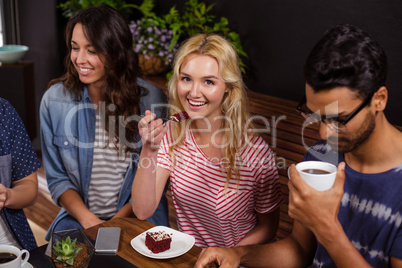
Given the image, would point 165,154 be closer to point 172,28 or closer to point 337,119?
point 337,119

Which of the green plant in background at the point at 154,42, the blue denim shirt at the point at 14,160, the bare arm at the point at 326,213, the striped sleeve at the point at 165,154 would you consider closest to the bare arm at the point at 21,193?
the blue denim shirt at the point at 14,160

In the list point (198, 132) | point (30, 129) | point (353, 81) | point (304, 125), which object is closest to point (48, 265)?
point (198, 132)

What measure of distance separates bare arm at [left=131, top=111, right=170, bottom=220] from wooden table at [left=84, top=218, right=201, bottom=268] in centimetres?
15

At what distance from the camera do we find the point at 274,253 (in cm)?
164

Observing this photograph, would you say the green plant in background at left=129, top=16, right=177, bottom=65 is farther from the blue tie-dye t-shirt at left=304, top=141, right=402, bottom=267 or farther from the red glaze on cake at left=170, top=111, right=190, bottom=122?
the blue tie-dye t-shirt at left=304, top=141, right=402, bottom=267

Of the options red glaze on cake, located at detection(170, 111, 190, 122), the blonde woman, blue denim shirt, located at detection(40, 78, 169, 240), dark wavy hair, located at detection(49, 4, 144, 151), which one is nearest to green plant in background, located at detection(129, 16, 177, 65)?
dark wavy hair, located at detection(49, 4, 144, 151)

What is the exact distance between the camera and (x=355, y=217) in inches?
57.7

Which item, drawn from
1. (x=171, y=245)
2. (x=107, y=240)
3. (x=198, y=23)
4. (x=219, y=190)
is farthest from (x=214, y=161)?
(x=198, y=23)

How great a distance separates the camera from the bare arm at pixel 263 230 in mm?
2020

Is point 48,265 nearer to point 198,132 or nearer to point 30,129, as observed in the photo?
point 198,132

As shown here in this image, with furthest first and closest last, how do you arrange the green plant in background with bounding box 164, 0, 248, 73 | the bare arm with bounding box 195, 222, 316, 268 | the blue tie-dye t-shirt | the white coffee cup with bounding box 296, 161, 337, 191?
the green plant in background with bounding box 164, 0, 248, 73 → the bare arm with bounding box 195, 222, 316, 268 → the blue tie-dye t-shirt → the white coffee cup with bounding box 296, 161, 337, 191

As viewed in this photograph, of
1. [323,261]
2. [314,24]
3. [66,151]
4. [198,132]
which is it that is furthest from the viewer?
[314,24]

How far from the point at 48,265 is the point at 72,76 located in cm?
120

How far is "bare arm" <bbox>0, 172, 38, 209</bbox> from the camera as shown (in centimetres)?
183
